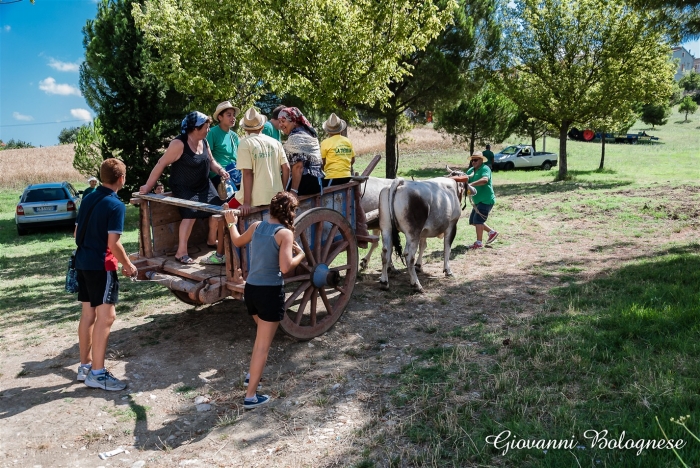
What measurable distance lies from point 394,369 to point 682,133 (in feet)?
216

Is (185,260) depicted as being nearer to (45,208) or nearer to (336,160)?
(336,160)

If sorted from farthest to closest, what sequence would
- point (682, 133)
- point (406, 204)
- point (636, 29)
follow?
point (682, 133) < point (636, 29) < point (406, 204)

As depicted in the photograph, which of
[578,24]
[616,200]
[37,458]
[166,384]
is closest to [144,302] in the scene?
[166,384]

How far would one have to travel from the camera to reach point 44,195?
675 inches

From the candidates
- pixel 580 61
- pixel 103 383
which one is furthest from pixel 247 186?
pixel 580 61

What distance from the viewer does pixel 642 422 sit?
3773 millimetres

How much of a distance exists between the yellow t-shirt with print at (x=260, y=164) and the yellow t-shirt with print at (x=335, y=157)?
1.36 metres

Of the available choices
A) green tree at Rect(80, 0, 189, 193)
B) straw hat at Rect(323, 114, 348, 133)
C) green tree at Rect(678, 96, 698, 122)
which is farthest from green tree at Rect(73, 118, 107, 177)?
green tree at Rect(678, 96, 698, 122)

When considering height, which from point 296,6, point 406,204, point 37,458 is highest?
point 296,6

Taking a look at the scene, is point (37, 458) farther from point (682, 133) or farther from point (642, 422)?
point (682, 133)

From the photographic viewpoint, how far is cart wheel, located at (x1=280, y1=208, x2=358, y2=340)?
18.6 feet

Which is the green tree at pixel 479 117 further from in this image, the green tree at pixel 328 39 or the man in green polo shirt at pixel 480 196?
the man in green polo shirt at pixel 480 196

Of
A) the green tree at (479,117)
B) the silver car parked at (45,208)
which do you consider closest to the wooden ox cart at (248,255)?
the silver car parked at (45,208)

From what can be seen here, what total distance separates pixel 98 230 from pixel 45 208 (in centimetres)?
1374
